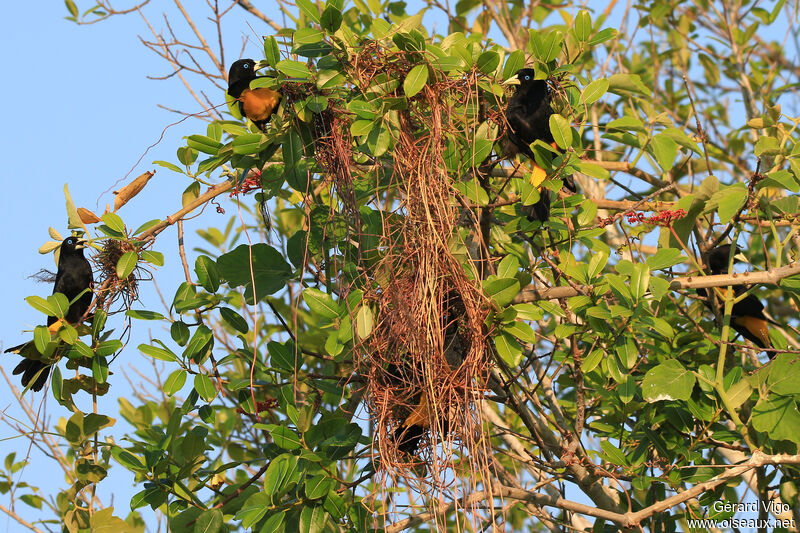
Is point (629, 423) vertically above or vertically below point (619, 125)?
below

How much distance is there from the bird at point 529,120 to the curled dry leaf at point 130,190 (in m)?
1.10

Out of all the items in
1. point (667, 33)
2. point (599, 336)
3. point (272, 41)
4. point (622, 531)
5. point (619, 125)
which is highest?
point (667, 33)

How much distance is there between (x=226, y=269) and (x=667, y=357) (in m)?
1.55

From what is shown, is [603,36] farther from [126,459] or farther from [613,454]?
[126,459]

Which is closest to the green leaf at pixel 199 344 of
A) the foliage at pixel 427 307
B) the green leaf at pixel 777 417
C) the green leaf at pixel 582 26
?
the foliage at pixel 427 307

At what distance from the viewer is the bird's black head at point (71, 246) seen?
2.52m

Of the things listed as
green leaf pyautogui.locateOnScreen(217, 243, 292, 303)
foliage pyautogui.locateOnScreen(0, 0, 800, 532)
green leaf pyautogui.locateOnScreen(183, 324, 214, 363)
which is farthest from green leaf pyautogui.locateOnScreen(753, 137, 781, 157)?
green leaf pyautogui.locateOnScreen(183, 324, 214, 363)

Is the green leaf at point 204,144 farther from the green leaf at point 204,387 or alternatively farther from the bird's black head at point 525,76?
the bird's black head at point 525,76

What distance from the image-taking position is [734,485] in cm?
291

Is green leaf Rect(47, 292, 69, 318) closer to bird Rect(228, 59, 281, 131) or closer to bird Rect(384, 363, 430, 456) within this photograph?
bird Rect(228, 59, 281, 131)

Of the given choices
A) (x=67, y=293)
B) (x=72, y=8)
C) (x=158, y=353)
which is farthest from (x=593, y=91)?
(x=72, y=8)

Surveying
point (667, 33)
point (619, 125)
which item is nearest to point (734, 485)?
point (619, 125)

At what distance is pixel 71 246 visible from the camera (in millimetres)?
2607

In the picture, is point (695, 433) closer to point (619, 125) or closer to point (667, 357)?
point (667, 357)
